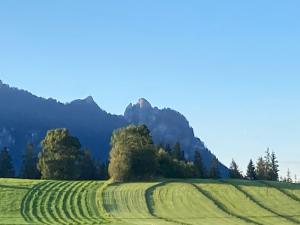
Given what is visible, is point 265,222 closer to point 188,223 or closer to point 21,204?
point 188,223

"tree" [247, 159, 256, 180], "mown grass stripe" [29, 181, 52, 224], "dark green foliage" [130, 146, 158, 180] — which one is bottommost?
"mown grass stripe" [29, 181, 52, 224]

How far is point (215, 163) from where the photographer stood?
152m

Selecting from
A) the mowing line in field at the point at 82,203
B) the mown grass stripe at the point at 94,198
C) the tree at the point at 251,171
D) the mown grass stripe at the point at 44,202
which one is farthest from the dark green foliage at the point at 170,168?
the tree at the point at 251,171

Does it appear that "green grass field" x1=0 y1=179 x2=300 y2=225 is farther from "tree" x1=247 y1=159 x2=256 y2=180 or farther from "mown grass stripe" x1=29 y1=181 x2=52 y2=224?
"tree" x1=247 y1=159 x2=256 y2=180

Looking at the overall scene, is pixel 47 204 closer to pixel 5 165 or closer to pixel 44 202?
pixel 44 202

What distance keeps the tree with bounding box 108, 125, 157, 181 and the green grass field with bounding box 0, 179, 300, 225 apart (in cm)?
581

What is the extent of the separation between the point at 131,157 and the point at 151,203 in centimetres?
2688

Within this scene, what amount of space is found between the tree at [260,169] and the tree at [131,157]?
1997 inches

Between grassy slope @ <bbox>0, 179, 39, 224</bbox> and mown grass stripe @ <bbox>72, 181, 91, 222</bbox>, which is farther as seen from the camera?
mown grass stripe @ <bbox>72, 181, 91, 222</bbox>

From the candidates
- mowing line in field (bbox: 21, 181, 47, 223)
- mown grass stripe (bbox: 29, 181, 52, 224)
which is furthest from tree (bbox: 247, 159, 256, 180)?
mowing line in field (bbox: 21, 181, 47, 223)

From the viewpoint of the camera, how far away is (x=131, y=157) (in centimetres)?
10275

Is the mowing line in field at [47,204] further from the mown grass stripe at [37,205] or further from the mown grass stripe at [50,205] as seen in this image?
the mown grass stripe at [37,205]

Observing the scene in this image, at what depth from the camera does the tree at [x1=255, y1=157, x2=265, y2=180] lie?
150375 mm

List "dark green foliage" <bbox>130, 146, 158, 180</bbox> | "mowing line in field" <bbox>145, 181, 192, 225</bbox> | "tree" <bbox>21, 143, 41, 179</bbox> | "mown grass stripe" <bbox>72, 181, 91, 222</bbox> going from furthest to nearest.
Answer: "tree" <bbox>21, 143, 41, 179</bbox>, "dark green foliage" <bbox>130, 146, 158, 180</bbox>, "mown grass stripe" <bbox>72, 181, 91, 222</bbox>, "mowing line in field" <bbox>145, 181, 192, 225</bbox>
